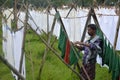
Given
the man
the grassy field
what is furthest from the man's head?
the grassy field

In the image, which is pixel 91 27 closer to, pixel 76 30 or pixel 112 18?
pixel 112 18

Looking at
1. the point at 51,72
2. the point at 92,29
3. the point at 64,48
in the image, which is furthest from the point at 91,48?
the point at 51,72

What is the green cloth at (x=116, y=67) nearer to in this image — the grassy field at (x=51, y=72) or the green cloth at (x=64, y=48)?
the green cloth at (x=64, y=48)

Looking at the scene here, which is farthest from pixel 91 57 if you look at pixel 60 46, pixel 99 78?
pixel 99 78

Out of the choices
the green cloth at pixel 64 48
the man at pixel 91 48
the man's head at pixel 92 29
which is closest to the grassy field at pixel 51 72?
the green cloth at pixel 64 48

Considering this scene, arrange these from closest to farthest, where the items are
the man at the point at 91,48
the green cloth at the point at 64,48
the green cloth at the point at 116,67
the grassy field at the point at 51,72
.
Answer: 1. the green cloth at the point at 64,48
2. the man at the point at 91,48
3. the green cloth at the point at 116,67
4. the grassy field at the point at 51,72

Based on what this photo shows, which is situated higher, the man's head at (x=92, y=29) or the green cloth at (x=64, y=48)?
the man's head at (x=92, y=29)

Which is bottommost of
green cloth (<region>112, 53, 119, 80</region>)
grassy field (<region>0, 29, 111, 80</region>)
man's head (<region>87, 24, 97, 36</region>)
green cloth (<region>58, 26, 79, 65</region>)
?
grassy field (<region>0, 29, 111, 80</region>)

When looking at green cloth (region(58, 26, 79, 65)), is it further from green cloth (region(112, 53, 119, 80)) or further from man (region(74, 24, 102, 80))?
green cloth (region(112, 53, 119, 80))

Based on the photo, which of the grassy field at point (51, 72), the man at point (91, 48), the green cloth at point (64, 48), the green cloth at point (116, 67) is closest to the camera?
the green cloth at point (64, 48)

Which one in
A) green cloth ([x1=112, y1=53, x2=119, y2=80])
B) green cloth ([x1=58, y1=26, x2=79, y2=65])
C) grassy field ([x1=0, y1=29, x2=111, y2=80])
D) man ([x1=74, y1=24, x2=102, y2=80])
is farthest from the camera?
grassy field ([x1=0, y1=29, x2=111, y2=80])

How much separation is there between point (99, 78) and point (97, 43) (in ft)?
7.60

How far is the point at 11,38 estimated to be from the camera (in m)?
6.88

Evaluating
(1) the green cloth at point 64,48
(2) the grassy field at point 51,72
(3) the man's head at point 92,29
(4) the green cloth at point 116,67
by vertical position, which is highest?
(3) the man's head at point 92,29
